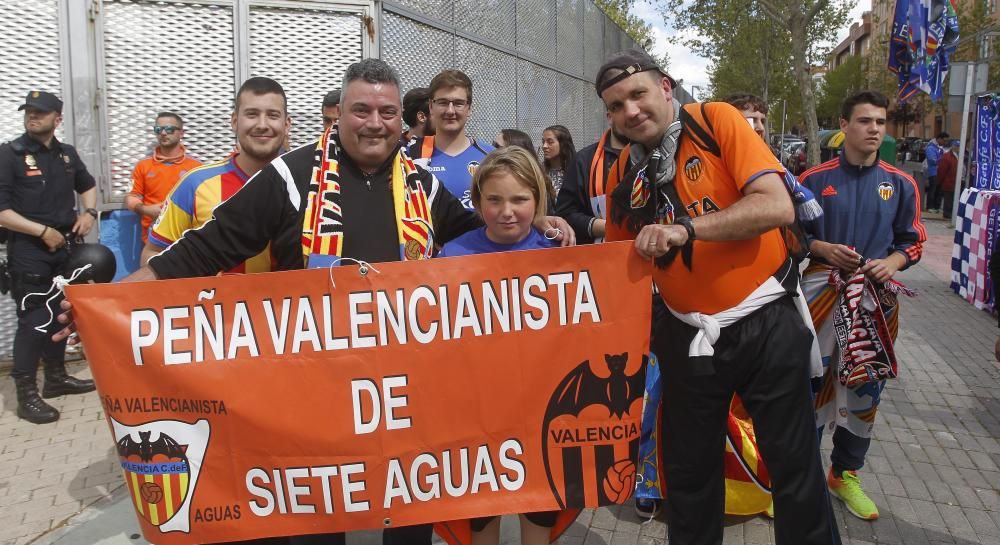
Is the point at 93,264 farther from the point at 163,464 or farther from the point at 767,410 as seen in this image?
the point at 767,410

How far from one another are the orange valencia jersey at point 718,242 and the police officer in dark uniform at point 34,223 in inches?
176

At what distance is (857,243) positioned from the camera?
364cm

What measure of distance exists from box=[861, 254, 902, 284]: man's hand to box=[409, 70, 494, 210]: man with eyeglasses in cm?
219

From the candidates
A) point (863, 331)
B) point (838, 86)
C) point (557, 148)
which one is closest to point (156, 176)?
point (557, 148)

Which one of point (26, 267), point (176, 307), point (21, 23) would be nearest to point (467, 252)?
point (176, 307)

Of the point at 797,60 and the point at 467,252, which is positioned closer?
the point at 467,252

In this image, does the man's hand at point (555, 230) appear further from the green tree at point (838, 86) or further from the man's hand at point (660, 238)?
the green tree at point (838, 86)

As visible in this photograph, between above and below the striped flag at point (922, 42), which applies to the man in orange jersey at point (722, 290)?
below

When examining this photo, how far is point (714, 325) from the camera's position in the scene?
8.53 ft

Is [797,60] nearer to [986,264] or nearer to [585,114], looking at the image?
[585,114]

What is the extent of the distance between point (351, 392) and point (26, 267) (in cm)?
399

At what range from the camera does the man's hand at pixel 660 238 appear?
2.39m

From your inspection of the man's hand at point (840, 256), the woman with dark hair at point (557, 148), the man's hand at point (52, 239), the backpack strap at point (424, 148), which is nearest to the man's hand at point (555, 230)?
the man's hand at point (840, 256)

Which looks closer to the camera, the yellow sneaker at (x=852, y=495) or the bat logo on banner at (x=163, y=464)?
the bat logo on banner at (x=163, y=464)
